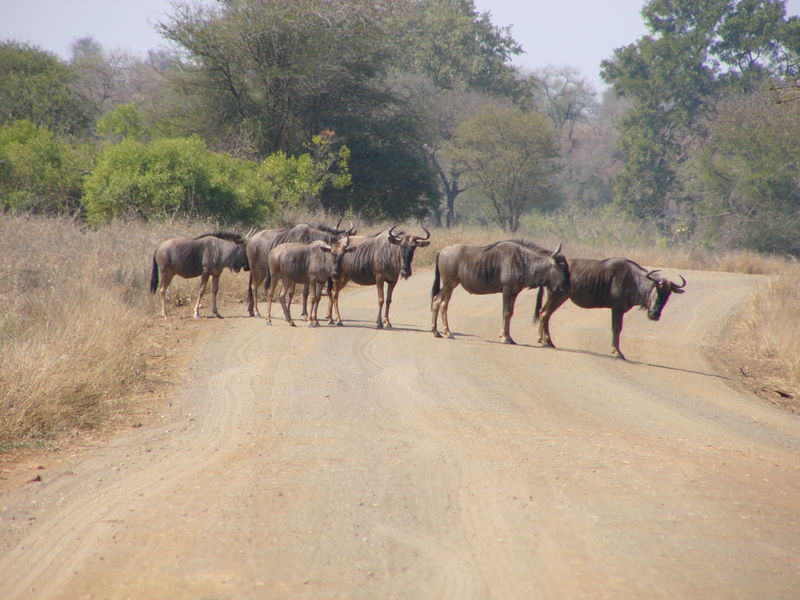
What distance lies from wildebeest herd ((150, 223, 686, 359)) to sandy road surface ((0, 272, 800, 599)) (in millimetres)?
3373

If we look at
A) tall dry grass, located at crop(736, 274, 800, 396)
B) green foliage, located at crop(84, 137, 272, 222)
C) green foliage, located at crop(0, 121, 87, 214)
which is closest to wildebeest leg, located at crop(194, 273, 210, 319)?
green foliage, located at crop(84, 137, 272, 222)

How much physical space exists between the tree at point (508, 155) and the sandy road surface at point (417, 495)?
35759 millimetres

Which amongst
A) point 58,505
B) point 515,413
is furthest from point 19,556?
point 515,413

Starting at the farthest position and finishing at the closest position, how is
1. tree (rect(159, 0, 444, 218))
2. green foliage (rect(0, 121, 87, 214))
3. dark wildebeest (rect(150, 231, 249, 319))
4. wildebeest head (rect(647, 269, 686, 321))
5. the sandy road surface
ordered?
tree (rect(159, 0, 444, 218))
green foliage (rect(0, 121, 87, 214))
dark wildebeest (rect(150, 231, 249, 319))
wildebeest head (rect(647, 269, 686, 321))
the sandy road surface

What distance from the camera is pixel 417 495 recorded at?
630 centimetres

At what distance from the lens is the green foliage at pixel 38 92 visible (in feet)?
115

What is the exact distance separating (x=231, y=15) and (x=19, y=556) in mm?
31228

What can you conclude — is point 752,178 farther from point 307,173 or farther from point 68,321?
point 68,321

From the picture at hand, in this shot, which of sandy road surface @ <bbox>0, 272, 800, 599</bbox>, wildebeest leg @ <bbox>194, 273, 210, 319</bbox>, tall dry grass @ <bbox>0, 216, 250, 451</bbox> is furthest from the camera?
wildebeest leg @ <bbox>194, 273, 210, 319</bbox>

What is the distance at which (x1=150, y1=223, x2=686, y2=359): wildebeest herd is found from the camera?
14.8 metres

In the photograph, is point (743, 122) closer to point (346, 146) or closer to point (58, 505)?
point (346, 146)

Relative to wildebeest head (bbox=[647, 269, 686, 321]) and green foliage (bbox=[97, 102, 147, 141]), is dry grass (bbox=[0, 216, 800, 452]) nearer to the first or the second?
wildebeest head (bbox=[647, 269, 686, 321])

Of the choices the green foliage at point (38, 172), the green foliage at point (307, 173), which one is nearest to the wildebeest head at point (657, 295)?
the green foliage at point (307, 173)

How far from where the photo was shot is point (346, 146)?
35625 millimetres
